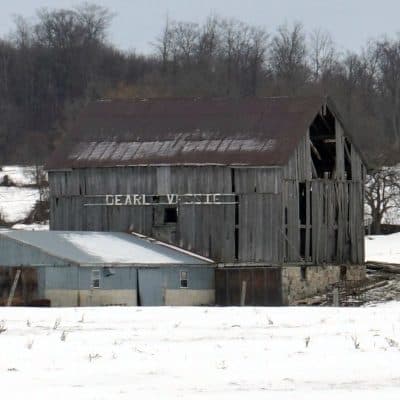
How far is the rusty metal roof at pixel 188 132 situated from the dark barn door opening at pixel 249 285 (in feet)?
13.3

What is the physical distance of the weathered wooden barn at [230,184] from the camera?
46.2 metres

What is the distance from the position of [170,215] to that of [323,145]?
7288mm

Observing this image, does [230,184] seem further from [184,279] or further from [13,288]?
[13,288]

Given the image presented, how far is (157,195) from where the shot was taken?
48.1 m

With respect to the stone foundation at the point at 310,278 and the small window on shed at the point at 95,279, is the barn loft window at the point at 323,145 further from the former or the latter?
the small window on shed at the point at 95,279

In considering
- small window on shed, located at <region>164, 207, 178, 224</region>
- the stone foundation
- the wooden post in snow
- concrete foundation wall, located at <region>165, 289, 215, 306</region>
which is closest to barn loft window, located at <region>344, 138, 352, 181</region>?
the stone foundation

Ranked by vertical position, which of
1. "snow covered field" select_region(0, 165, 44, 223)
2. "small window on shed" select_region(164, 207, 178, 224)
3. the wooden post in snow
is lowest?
the wooden post in snow

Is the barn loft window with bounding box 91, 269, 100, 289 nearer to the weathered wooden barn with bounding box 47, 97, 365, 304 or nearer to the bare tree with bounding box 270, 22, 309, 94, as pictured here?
the weathered wooden barn with bounding box 47, 97, 365, 304

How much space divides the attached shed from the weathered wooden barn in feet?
6.64

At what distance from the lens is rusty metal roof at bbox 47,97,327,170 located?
1844 inches

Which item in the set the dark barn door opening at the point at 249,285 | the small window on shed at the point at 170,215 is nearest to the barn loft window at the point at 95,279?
the dark barn door opening at the point at 249,285
